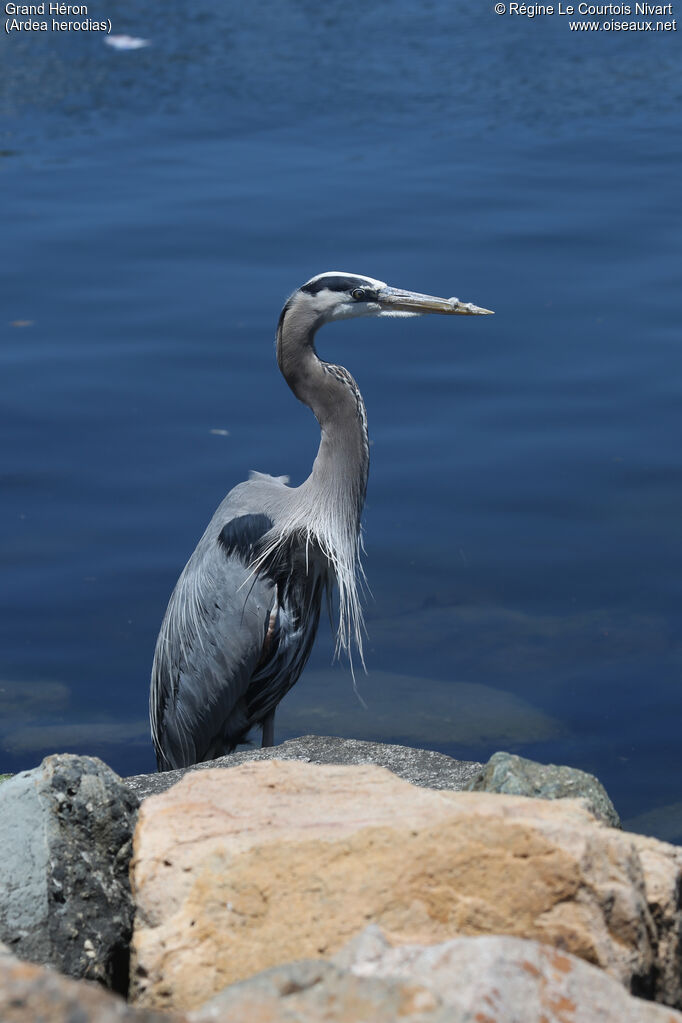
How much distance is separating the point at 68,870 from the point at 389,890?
35.1 inches

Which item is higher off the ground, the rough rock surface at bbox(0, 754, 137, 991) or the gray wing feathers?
the rough rock surface at bbox(0, 754, 137, 991)

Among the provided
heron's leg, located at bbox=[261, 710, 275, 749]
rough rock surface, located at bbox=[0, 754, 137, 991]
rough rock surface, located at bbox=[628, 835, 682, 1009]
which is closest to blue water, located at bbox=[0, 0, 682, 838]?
heron's leg, located at bbox=[261, 710, 275, 749]

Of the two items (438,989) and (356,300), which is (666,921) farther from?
(356,300)

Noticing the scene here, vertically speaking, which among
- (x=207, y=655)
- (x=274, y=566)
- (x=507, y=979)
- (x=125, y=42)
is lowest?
(x=207, y=655)

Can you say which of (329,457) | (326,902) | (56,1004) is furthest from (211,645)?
(56,1004)

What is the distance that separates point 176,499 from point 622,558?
2688 millimetres

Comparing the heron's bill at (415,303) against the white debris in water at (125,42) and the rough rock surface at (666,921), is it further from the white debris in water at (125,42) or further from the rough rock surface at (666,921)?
the white debris in water at (125,42)

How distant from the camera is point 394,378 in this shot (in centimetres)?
917

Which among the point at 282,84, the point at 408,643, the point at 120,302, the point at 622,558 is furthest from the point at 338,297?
the point at 282,84

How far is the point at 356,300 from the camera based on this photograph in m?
6.02

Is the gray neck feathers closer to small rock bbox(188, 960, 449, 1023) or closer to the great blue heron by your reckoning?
the great blue heron

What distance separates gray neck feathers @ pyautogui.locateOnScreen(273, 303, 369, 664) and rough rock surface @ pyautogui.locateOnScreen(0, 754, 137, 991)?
109 inches

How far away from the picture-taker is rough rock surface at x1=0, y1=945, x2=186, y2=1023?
191 centimetres

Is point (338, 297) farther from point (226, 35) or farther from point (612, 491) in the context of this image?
point (226, 35)
